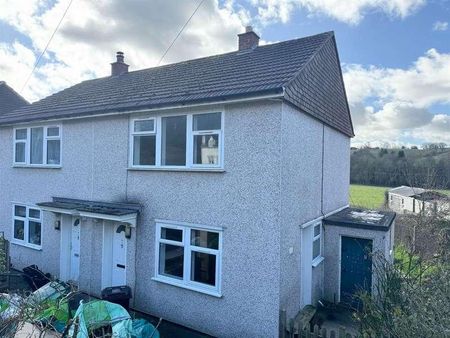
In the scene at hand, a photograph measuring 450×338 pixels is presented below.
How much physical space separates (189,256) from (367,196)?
74.2 ft

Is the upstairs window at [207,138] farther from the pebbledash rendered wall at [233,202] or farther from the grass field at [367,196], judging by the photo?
the grass field at [367,196]

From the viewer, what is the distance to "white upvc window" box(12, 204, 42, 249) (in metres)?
12.5

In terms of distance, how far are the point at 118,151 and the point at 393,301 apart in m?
8.31

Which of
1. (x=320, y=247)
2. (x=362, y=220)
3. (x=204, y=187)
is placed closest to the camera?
(x=204, y=187)

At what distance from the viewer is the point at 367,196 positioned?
26.9 meters

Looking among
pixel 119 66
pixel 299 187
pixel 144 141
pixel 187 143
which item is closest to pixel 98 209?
pixel 144 141

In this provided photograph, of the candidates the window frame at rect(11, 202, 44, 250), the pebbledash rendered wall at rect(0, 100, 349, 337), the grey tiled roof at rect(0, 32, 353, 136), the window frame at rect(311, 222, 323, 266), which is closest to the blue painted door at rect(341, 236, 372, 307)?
the window frame at rect(311, 222, 323, 266)

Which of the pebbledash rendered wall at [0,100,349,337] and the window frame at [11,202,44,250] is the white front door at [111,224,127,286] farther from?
the window frame at [11,202,44,250]

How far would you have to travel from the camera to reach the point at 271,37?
1268 centimetres

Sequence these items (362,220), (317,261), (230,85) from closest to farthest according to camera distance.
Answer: (230,85) → (317,261) → (362,220)

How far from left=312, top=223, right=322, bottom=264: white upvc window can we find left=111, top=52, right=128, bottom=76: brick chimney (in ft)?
38.5

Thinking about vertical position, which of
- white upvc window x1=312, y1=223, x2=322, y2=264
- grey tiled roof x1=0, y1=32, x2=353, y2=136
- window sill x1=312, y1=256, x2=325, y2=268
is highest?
grey tiled roof x1=0, y1=32, x2=353, y2=136

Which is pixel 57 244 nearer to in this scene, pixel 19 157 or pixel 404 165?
pixel 19 157

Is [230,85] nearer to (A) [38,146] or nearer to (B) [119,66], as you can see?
(A) [38,146]
